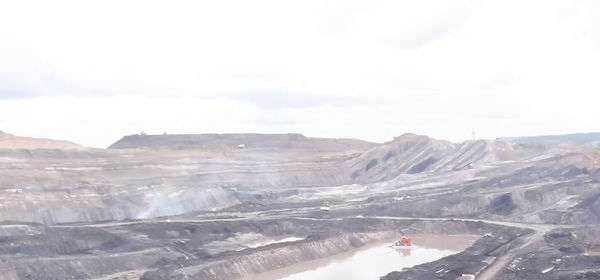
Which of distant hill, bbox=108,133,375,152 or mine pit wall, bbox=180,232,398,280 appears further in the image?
distant hill, bbox=108,133,375,152

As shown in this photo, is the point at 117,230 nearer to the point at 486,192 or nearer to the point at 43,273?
the point at 43,273

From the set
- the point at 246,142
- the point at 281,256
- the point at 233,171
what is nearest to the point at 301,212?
the point at 281,256

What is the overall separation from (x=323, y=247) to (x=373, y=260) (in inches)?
155

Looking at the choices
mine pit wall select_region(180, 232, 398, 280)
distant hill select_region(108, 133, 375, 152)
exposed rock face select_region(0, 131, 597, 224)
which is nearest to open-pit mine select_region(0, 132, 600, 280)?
mine pit wall select_region(180, 232, 398, 280)

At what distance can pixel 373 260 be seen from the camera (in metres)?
49.1

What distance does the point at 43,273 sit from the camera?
38.5m

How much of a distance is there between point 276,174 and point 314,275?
193ft

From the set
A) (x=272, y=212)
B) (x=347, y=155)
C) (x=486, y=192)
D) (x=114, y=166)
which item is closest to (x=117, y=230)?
(x=272, y=212)

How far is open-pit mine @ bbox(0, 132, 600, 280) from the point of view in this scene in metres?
42.5

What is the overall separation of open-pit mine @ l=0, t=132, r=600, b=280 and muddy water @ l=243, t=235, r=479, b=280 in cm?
15

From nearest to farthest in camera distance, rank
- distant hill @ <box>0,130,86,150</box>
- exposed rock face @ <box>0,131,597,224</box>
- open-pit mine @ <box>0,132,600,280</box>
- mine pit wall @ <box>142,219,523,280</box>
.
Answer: mine pit wall @ <box>142,219,523,280</box> → open-pit mine @ <box>0,132,600,280</box> → exposed rock face @ <box>0,131,597,224</box> → distant hill @ <box>0,130,86,150</box>

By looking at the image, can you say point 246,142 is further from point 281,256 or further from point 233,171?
point 281,256

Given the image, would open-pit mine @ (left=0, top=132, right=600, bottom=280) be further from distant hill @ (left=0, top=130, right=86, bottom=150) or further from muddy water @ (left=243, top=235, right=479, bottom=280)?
distant hill @ (left=0, top=130, right=86, bottom=150)

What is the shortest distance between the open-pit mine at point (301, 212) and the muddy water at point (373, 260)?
0.15 metres
